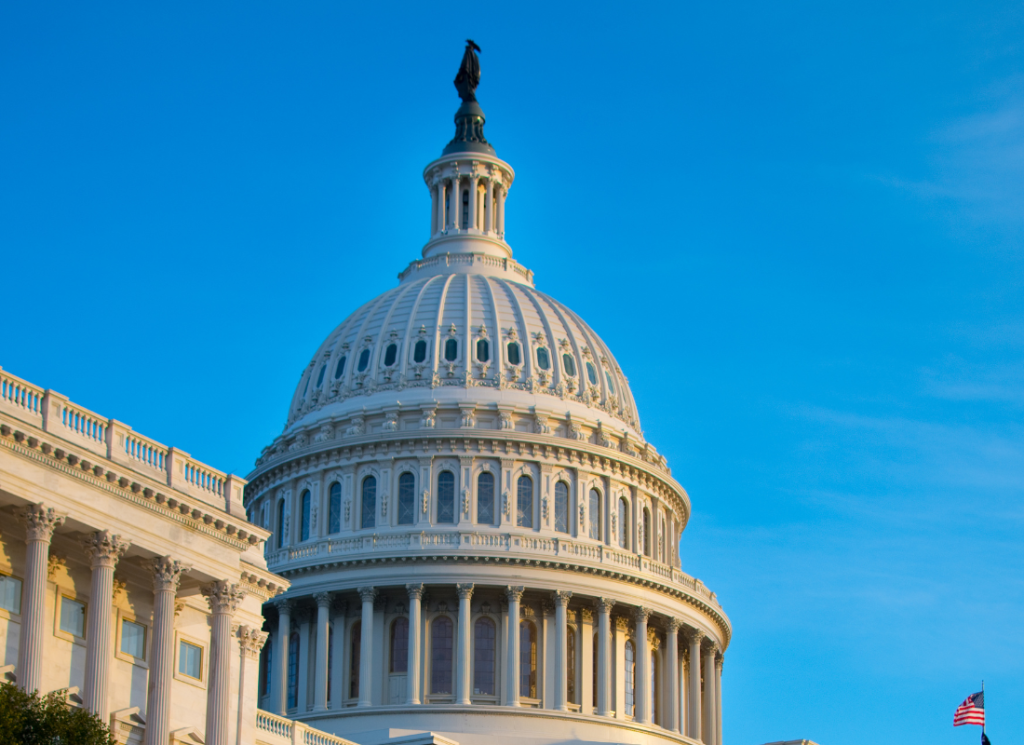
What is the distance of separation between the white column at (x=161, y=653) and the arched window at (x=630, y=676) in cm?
5159

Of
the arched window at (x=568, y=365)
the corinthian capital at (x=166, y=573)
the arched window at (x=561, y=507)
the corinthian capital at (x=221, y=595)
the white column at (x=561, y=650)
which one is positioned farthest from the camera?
the arched window at (x=568, y=365)

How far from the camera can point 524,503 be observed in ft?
336

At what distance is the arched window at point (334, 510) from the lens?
4038 inches

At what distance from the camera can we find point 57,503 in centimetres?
4862

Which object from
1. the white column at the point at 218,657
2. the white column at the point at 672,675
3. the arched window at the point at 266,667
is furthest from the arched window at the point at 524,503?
the white column at the point at 218,657

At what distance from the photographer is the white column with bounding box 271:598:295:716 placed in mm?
99250

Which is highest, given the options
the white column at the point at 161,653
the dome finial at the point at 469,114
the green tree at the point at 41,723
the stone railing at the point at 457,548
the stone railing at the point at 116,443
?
the dome finial at the point at 469,114

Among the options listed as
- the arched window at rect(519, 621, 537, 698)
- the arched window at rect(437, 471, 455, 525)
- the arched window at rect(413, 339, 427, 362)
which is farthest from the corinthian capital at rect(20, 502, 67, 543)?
the arched window at rect(413, 339, 427, 362)

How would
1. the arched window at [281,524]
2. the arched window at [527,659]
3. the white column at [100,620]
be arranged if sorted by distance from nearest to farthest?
the white column at [100,620] < the arched window at [527,659] < the arched window at [281,524]

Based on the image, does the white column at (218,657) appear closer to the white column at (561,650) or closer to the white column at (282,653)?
the white column at (561,650)

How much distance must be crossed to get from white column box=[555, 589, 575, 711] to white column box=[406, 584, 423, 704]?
6926 millimetres

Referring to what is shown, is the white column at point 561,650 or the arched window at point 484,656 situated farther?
the arched window at point 484,656

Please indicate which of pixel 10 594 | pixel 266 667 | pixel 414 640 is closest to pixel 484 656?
pixel 414 640

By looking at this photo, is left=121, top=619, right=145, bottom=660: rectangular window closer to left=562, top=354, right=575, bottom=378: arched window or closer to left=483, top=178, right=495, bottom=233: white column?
left=562, top=354, right=575, bottom=378: arched window
